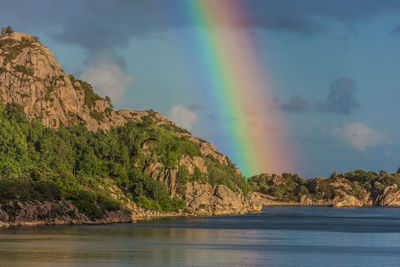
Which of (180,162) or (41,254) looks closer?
(41,254)

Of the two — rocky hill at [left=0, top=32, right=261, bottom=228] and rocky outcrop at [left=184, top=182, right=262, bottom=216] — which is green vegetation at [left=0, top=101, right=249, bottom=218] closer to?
rocky hill at [left=0, top=32, right=261, bottom=228]

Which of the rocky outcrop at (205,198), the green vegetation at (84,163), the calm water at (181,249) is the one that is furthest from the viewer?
the rocky outcrop at (205,198)

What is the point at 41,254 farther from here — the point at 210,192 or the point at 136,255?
the point at 210,192

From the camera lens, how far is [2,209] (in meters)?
114

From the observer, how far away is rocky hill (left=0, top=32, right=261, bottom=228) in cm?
12762

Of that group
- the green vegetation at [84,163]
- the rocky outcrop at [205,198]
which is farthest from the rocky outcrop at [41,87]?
the rocky outcrop at [205,198]

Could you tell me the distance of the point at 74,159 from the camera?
161125 mm

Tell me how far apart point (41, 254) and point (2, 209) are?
4889cm

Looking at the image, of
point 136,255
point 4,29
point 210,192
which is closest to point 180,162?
point 210,192

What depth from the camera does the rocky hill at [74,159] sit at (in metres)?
128

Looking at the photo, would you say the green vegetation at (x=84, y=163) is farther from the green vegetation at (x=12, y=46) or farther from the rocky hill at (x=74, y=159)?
Result: the green vegetation at (x=12, y=46)

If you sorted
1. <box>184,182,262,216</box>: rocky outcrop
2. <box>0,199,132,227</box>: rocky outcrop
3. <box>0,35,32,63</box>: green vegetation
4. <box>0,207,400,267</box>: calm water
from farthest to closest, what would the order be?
<box>184,182,262,216</box>: rocky outcrop
<box>0,35,32,63</box>: green vegetation
<box>0,199,132,227</box>: rocky outcrop
<box>0,207,400,267</box>: calm water

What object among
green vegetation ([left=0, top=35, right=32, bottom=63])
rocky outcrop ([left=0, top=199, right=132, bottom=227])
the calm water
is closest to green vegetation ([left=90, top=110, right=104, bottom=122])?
green vegetation ([left=0, top=35, right=32, bottom=63])

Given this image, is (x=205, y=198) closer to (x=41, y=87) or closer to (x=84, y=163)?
(x=84, y=163)
